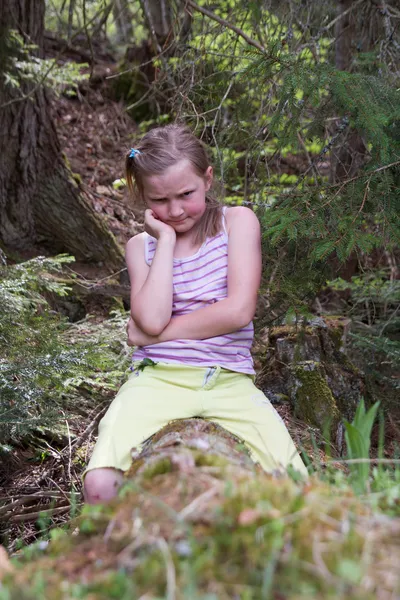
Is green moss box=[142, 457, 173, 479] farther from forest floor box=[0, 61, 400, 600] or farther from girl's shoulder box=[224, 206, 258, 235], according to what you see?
girl's shoulder box=[224, 206, 258, 235]

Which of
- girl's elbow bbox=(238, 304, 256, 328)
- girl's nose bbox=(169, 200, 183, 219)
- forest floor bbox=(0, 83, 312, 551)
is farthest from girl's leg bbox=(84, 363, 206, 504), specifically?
girl's nose bbox=(169, 200, 183, 219)

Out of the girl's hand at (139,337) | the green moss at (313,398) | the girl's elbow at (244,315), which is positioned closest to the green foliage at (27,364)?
the girl's hand at (139,337)

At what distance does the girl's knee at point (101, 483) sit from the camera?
237 cm

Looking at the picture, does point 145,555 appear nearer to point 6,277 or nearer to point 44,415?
point 44,415

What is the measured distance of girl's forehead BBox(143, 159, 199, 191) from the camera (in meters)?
3.23

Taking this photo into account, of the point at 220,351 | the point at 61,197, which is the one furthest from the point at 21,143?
the point at 220,351

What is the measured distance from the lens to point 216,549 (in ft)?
4.08

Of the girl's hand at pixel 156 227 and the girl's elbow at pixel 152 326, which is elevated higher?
the girl's hand at pixel 156 227

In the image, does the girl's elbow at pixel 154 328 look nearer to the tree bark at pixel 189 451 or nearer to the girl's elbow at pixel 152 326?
the girl's elbow at pixel 152 326

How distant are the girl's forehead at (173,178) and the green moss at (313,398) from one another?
168 centimetres

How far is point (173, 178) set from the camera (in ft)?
10.6

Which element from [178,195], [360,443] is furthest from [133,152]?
[360,443]

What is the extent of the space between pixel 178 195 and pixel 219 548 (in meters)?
2.24

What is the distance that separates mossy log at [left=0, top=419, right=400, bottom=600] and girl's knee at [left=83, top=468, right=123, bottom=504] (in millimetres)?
836
